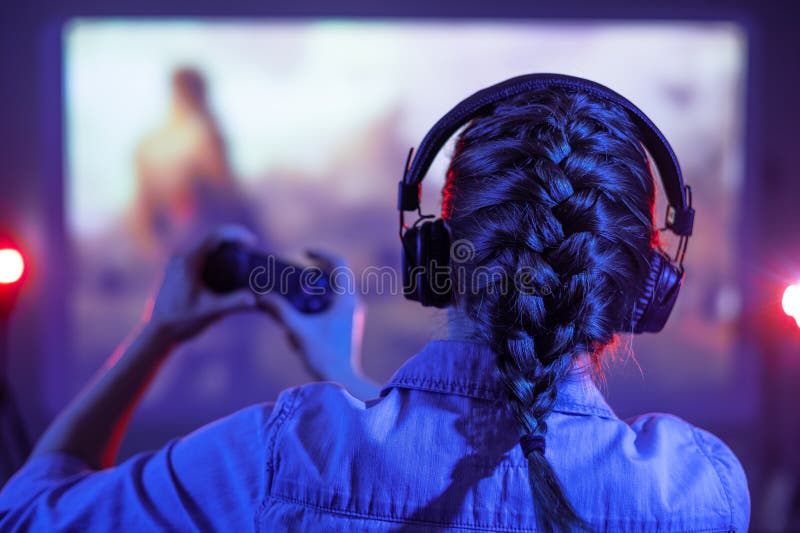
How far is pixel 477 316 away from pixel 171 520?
341 millimetres

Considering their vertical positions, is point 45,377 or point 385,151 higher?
point 385,151

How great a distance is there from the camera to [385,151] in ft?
5.85

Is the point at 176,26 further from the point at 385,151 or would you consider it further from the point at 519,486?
the point at 519,486

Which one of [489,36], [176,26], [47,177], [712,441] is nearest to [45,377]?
[47,177]

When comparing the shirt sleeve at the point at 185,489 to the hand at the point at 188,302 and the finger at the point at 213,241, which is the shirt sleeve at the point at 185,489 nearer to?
the hand at the point at 188,302

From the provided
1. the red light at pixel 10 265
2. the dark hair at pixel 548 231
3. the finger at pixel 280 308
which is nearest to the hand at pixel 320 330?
the finger at pixel 280 308

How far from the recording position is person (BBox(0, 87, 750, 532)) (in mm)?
505

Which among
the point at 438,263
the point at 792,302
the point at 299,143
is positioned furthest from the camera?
the point at 299,143

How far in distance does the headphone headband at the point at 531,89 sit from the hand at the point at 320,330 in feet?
1.03

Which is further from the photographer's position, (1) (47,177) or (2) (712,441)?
(1) (47,177)

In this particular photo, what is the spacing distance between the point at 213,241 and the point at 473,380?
22.6 inches

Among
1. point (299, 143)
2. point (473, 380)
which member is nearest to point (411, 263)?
point (473, 380)

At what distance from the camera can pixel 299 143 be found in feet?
5.83

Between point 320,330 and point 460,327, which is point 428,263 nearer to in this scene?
point 460,327
